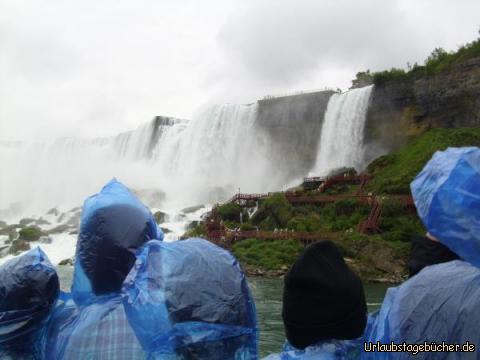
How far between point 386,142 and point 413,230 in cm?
1449

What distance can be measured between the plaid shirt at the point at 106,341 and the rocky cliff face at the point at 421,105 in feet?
107

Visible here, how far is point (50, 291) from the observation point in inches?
92.8

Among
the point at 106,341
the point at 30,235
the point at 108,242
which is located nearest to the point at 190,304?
the point at 106,341

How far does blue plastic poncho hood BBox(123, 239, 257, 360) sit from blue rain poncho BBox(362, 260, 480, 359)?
0.56 meters

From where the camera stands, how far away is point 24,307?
2.29 metres

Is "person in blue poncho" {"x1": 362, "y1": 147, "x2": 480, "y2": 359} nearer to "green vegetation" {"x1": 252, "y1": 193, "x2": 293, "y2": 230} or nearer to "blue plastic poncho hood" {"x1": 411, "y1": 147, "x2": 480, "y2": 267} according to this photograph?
"blue plastic poncho hood" {"x1": 411, "y1": 147, "x2": 480, "y2": 267}

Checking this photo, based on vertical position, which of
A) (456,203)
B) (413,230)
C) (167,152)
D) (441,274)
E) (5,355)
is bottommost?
(413,230)

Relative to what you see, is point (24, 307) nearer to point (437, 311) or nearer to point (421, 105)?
point (437, 311)

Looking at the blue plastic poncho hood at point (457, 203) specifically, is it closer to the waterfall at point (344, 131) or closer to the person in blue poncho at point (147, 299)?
the person in blue poncho at point (147, 299)

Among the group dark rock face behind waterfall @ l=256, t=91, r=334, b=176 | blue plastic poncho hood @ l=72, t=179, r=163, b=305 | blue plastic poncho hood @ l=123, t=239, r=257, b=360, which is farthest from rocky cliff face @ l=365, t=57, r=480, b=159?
blue plastic poncho hood @ l=123, t=239, r=257, b=360

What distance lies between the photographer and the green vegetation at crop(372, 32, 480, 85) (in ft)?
104

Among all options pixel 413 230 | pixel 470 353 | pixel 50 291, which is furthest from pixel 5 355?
pixel 413 230

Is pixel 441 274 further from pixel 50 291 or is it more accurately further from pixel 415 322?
pixel 50 291

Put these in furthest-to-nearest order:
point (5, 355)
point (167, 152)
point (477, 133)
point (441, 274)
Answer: point (167, 152)
point (477, 133)
point (5, 355)
point (441, 274)
